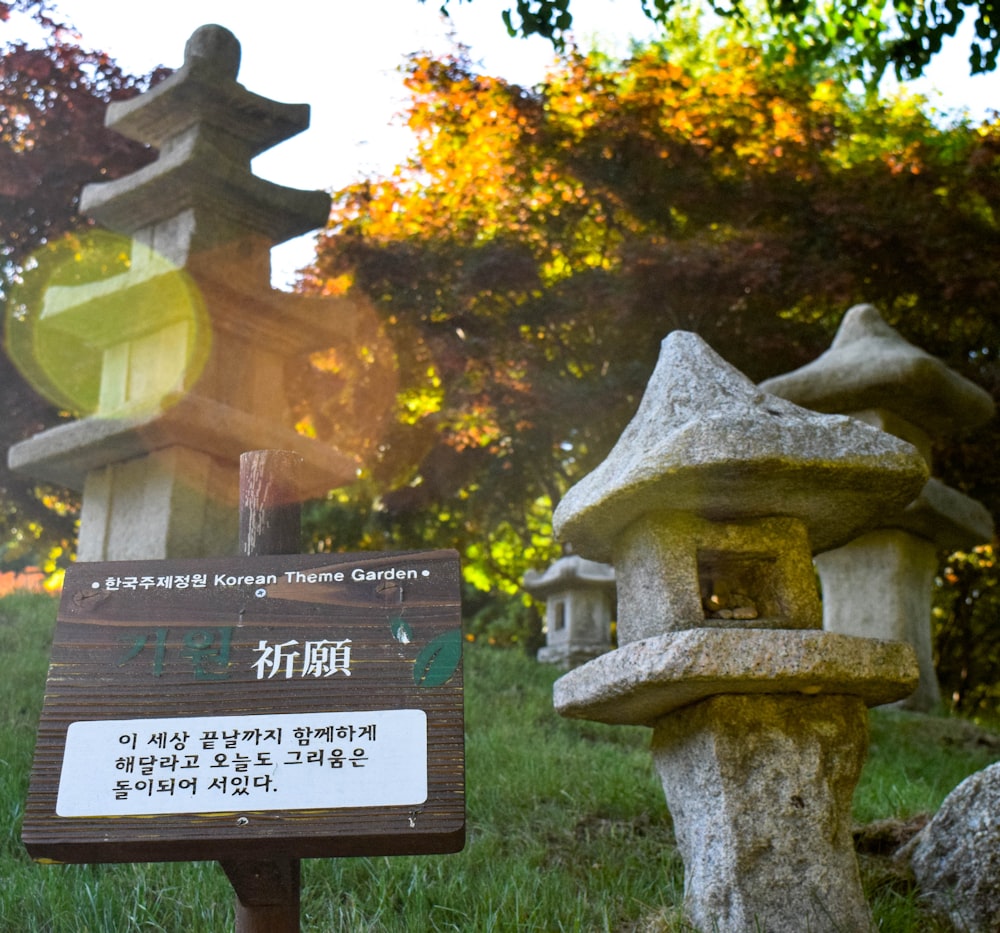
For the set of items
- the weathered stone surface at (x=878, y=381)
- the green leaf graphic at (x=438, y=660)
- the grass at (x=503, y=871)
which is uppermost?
the weathered stone surface at (x=878, y=381)

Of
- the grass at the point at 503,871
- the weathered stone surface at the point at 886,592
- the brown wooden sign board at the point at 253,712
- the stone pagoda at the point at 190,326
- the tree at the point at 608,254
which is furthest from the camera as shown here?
the tree at the point at 608,254

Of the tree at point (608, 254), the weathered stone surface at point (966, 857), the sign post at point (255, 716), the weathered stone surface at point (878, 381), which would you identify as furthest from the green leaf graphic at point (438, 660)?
the tree at point (608, 254)

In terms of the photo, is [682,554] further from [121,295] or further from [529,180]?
[529,180]

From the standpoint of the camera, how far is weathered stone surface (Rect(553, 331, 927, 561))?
269cm

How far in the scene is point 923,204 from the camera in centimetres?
937

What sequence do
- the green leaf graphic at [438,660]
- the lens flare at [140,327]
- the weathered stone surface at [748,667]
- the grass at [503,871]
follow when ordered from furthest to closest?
1. the lens flare at [140,327]
2. the grass at [503,871]
3. the weathered stone surface at [748,667]
4. the green leaf graphic at [438,660]

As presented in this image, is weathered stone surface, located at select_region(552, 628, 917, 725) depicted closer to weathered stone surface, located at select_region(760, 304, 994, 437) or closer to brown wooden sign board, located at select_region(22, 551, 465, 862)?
brown wooden sign board, located at select_region(22, 551, 465, 862)

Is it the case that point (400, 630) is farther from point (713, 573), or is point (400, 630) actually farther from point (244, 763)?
point (713, 573)

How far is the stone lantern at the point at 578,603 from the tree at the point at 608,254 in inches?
49.8

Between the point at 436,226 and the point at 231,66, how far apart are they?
439cm

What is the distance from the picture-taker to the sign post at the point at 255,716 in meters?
1.72

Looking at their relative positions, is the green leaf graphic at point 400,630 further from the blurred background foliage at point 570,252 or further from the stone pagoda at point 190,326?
the blurred background foliage at point 570,252

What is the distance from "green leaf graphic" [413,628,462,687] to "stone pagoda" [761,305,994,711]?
16.1 feet

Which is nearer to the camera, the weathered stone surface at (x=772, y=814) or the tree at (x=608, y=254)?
the weathered stone surface at (x=772, y=814)
